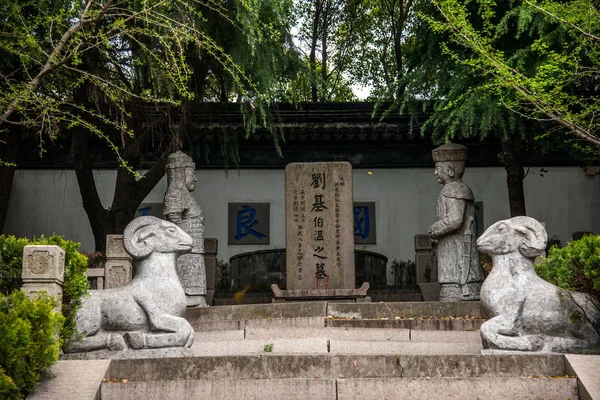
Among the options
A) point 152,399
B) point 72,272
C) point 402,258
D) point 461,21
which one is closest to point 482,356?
point 152,399

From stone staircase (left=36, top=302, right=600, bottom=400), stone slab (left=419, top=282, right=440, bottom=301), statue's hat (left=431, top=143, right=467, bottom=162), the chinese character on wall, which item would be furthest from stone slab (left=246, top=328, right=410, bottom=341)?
the chinese character on wall

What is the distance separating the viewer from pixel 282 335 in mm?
9523

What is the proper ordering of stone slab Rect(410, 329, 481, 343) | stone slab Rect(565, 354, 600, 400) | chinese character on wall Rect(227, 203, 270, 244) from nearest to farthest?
stone slab Rect(565, 354, 600, 400) < stone slab Rect(410, 329, 481, 343) < chinese character on wall Rect(227, 203, 270, 244)

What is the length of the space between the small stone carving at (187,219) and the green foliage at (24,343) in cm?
520

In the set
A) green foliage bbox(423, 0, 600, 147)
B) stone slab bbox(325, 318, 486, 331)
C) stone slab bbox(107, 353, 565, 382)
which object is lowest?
stone slab bbox(107, 353, 565, 382)

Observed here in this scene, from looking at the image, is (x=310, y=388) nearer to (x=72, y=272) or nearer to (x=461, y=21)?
(x=72, y=272)

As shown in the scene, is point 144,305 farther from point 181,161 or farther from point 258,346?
point 181,161

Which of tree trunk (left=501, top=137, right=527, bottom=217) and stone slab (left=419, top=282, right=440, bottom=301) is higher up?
tree trunk (left=501, top=137, right=527, bottom=217)

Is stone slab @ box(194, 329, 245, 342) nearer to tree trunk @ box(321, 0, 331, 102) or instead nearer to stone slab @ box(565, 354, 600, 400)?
stone slab @ box(565, 354, 600, 400)

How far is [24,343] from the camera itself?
21.0ft

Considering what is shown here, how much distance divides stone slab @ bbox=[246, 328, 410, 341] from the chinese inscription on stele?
3.09 m

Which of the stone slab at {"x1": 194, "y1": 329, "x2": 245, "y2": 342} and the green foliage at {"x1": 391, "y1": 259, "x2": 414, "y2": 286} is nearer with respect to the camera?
the stone slab at {"x1": 194, "y1": 329, "x2": 245, "y2": 342}

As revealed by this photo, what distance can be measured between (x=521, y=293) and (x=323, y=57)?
46.9ft

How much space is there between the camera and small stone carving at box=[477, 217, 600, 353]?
766 centimetres
